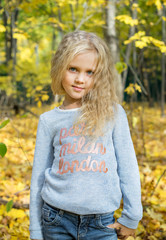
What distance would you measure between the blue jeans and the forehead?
702 millimetres

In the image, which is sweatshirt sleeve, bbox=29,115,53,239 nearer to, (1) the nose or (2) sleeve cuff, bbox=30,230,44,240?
(2) sleeve cuff, bbox=30,230,44,240

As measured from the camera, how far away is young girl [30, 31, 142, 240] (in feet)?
3.75

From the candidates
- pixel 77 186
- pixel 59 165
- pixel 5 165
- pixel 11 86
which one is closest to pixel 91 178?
Result: pixel 77 186

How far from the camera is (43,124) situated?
131 centimetres

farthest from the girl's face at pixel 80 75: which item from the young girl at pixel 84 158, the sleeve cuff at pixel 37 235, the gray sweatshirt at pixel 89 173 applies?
the sleeve cuff at pixel 37 235

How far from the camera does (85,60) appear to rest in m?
1.23

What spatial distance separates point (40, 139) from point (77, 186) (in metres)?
0.33

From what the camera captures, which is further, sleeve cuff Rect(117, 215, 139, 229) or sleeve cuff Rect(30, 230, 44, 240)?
sleeve cuff Rect(30, 230, 44, 240)

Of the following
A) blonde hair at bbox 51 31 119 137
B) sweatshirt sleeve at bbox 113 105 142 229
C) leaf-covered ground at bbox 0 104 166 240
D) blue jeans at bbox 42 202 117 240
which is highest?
blonde hair at bbox 51 31 119 137

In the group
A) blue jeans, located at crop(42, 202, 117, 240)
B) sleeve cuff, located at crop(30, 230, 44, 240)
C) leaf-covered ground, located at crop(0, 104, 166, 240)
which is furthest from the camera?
leaf-covered ground, located at crop(0, 104, 166, 240)

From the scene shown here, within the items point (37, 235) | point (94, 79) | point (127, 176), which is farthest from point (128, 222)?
point (94, 79)

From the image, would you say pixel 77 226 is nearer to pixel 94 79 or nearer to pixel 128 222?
pixel 128 222

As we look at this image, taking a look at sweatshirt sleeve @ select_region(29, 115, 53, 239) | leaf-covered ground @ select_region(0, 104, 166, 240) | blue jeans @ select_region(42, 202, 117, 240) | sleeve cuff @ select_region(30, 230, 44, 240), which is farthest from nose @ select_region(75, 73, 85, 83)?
leaf-covered ground @ select_region(0, 104, 166, 240)

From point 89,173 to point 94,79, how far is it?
470 mm
